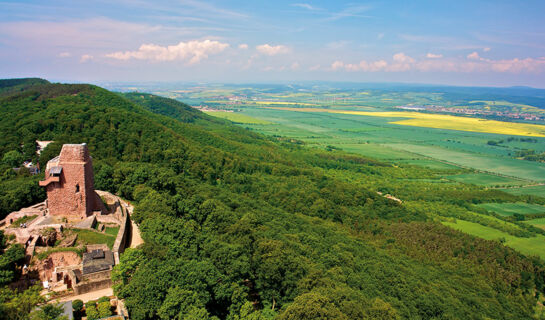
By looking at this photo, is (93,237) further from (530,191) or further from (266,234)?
(530,191)

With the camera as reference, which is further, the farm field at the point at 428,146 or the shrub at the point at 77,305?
the farm field at the point at 428,146

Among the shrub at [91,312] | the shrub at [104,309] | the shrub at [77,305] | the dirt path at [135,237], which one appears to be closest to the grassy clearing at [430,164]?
the dirt path at [135,237]

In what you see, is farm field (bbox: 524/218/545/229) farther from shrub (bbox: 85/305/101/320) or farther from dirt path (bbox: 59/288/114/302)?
shrub (bbox: 85/305/101/320)

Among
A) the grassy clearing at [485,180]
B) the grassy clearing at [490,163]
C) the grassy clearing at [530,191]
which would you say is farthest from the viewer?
the grassy clearing at [490,163]

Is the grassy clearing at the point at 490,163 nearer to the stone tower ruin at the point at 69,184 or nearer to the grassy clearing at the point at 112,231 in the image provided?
the grassy clearing at the point at 112,231

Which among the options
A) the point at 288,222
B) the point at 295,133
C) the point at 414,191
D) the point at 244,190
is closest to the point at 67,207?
Result: the point at 288,222

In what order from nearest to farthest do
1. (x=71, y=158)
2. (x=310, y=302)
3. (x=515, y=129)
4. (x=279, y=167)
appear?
(x=310, y=302) → (x=71, y=158) → (x=279, y=167) → (x=515, y=129)

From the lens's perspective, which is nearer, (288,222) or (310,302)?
(310,302)

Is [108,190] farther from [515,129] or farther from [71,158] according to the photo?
[515,129]
